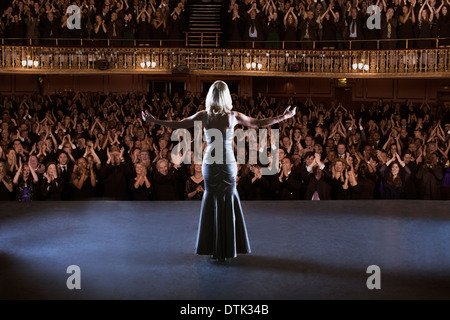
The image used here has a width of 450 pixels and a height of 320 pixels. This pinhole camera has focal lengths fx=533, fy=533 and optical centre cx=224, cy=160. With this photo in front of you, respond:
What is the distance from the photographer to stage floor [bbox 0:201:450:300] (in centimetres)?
380

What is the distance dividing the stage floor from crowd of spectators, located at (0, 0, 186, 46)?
36.1 ft

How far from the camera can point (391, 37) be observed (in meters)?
16.2

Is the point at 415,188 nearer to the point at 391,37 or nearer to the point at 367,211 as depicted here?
the point at 367,211

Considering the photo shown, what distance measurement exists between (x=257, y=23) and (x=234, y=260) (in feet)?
44.0

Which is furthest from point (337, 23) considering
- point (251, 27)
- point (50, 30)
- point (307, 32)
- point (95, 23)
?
point (50, 30)

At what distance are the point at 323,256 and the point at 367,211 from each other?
2031 mm

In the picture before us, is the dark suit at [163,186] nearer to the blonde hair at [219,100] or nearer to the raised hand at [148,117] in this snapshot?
the raised hand at [148,117]

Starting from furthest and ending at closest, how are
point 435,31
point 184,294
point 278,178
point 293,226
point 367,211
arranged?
point 435,31, point 278,178, point 367,211, point 293,226, point 184,294

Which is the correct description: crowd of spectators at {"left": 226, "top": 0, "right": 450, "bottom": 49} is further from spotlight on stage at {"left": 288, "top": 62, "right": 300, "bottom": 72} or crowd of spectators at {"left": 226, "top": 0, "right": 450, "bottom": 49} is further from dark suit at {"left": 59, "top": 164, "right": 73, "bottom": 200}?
dark suit at {"left": 59, "top": 164, "right": 73, "bottom": 200}

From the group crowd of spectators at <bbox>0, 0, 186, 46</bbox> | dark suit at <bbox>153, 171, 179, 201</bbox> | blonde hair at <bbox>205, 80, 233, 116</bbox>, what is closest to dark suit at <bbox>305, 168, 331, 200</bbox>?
dark suit at <bbox>153, 171, 179, 201</bbox>
